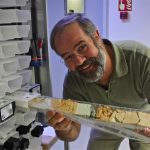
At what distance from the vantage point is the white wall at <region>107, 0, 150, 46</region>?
2.27 meters

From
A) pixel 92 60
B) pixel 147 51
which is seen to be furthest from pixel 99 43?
pixel 147 51

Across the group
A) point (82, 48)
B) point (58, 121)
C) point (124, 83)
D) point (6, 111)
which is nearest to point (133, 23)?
point (124, 83)

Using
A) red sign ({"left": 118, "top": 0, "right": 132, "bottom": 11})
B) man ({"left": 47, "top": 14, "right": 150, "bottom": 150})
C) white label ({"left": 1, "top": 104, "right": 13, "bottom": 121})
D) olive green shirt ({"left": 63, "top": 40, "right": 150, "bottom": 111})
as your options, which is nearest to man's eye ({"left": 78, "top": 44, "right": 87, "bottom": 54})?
man ({"left": 47, "top": 14, "right": 150, "bottom": 150})

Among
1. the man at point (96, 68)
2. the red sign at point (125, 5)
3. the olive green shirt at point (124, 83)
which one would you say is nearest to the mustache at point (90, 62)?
the man at point (96, 68)

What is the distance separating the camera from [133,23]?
2.33 metres

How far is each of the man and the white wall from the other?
1247 mm

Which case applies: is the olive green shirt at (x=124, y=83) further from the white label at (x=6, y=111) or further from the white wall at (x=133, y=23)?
the white wall at (x=133, y=23)

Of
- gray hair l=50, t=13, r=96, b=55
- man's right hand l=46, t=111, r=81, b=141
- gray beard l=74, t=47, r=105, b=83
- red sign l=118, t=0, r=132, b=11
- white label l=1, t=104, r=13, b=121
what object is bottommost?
man's right hand l=46, t=111, r=81, b=141

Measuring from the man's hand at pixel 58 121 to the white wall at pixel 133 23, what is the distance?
58.6 inches

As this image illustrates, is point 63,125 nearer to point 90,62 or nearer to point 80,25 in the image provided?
point 90,62

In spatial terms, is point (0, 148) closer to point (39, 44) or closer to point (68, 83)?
point (68, 83)

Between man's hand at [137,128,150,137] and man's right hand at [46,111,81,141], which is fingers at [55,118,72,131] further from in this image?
man's hand at [137,128,150,137]

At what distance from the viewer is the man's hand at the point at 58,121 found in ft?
2.94

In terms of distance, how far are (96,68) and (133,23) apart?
144 centimetres
